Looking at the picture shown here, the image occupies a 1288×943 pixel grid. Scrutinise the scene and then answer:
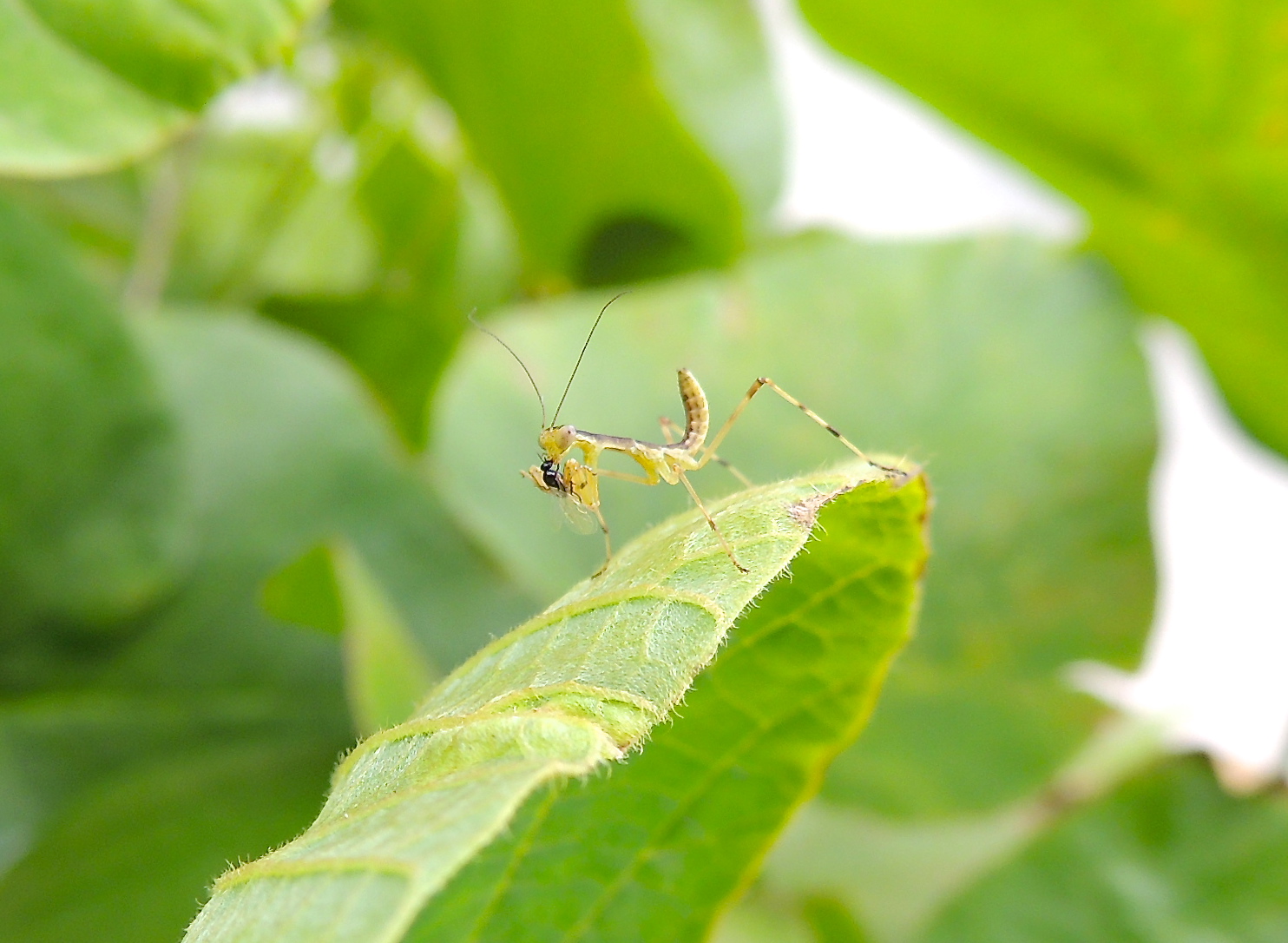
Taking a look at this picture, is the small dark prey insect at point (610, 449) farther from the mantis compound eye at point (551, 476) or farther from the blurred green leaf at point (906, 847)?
the blurred green leaf at point (906, 847)

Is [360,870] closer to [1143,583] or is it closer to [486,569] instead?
[486,569]

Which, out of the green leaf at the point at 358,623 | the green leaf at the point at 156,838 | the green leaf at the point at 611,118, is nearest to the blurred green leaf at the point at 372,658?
the green leaf at the point at 358,623

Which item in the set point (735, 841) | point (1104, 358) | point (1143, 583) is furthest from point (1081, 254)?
point (735, 841)

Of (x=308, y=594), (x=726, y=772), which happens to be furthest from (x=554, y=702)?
(x=308, y=594)

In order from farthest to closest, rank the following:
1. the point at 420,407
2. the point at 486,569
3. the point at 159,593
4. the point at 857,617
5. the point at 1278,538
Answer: the point at 1278,538 < the point at 420,407 < the point at 486,569 < the point at 159,593 < the point at 857,617

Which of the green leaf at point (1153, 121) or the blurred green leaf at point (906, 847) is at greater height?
the green leaf at point (1153, 121)

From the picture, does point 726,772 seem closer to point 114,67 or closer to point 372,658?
point 372,658

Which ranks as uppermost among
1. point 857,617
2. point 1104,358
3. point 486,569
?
point 1104,358

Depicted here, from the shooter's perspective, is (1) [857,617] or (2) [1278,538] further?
(2) [1278,538]
